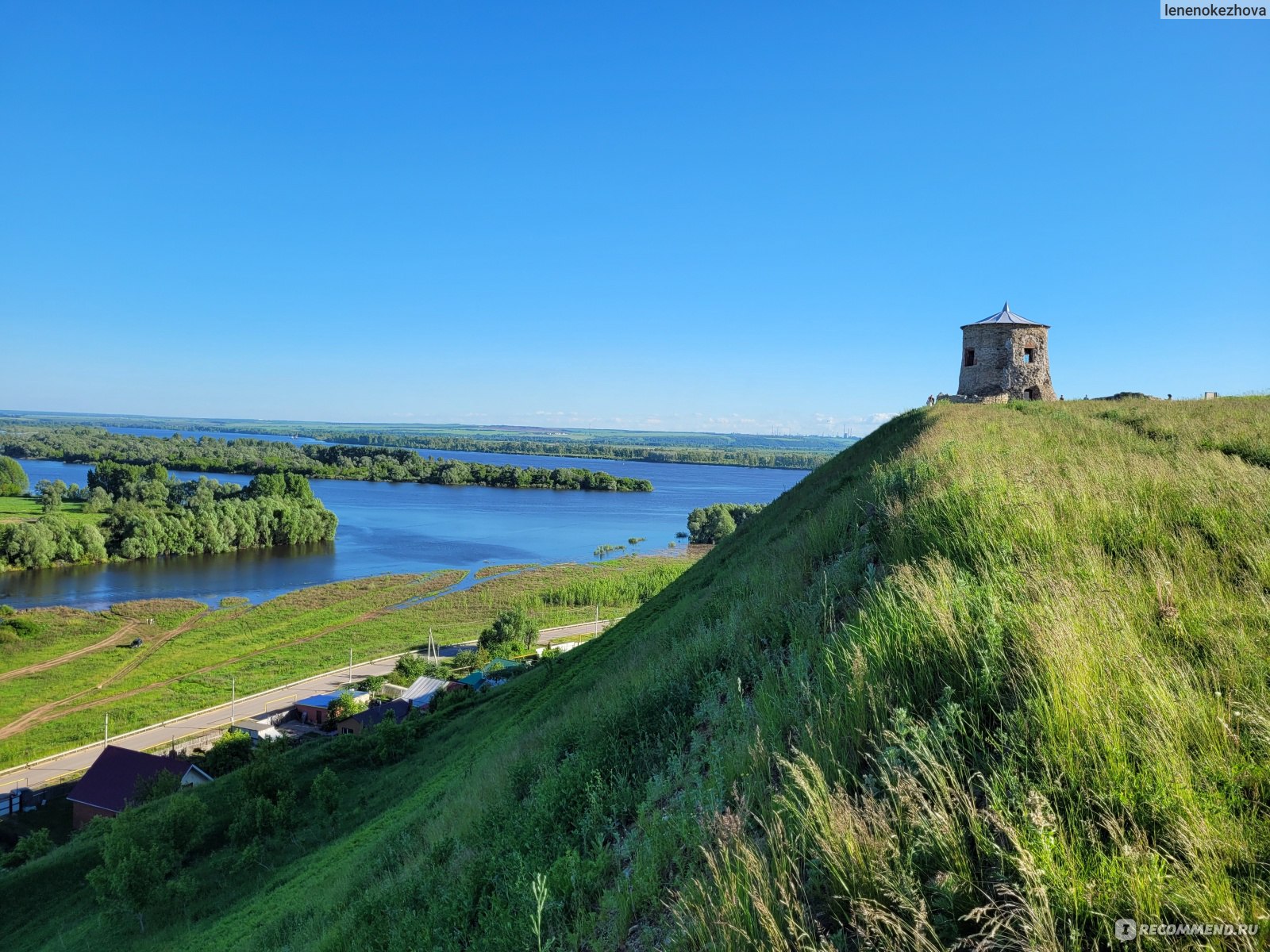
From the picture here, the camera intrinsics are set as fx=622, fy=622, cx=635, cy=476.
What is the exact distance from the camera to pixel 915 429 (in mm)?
18234

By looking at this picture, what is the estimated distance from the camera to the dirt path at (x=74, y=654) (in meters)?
34.4

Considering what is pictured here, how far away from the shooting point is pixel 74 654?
37406 millimetres

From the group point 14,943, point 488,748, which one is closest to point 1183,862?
point 488,748

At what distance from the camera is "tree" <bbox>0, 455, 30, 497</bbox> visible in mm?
101375

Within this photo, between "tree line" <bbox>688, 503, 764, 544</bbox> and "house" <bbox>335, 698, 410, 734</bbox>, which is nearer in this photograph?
"house" <bbox>335, 698, 410, 734</bbox>

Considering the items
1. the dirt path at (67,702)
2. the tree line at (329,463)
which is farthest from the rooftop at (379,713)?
the tree line at (329,463)

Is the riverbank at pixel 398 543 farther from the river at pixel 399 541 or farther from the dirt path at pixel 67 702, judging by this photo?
the dirt path at pixel 67 702

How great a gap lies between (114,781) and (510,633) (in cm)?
2073

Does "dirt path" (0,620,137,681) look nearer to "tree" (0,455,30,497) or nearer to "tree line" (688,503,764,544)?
"tree line" (688,503,764,544)

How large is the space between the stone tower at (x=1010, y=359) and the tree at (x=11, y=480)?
136513 millimetres

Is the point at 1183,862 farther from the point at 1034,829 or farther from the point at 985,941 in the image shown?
the point at 985,941

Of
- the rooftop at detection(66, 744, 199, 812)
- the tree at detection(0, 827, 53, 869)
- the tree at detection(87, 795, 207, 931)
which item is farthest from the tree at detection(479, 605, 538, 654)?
the tree at detection(87, 795, 207, 931)

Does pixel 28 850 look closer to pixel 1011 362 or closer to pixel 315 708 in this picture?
pixel 315 708

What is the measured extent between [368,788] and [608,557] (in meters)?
53.2
